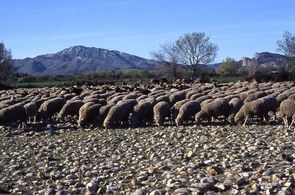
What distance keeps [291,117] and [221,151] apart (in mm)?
6055

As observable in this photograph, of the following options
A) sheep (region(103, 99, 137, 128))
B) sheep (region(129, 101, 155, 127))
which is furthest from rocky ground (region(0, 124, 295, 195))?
sheep (region(129, 101, 155, 127))

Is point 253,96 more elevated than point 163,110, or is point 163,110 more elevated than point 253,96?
point 253,96

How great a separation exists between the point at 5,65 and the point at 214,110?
66146 mm

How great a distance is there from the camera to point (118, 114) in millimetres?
23547

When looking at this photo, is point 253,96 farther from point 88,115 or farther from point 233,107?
point 88,115

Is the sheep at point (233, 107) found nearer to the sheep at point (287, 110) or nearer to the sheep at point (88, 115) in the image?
the sheep at point (287, 110)

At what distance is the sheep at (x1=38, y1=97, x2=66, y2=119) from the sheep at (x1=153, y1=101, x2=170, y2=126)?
→ 21.8ft

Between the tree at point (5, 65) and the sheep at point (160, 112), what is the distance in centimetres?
6350

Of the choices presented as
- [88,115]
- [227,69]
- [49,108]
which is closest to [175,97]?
[88,115]

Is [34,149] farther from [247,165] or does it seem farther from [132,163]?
[247,165]

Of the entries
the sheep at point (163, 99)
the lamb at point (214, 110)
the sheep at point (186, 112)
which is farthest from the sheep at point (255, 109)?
the sheep at point (163, 99)

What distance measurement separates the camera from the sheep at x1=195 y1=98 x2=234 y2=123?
2177 cm

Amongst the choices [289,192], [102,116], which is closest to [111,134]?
[102,116]

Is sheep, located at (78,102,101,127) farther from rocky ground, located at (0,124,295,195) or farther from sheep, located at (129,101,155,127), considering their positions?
rocky ground, located at (0,124,295,195)
